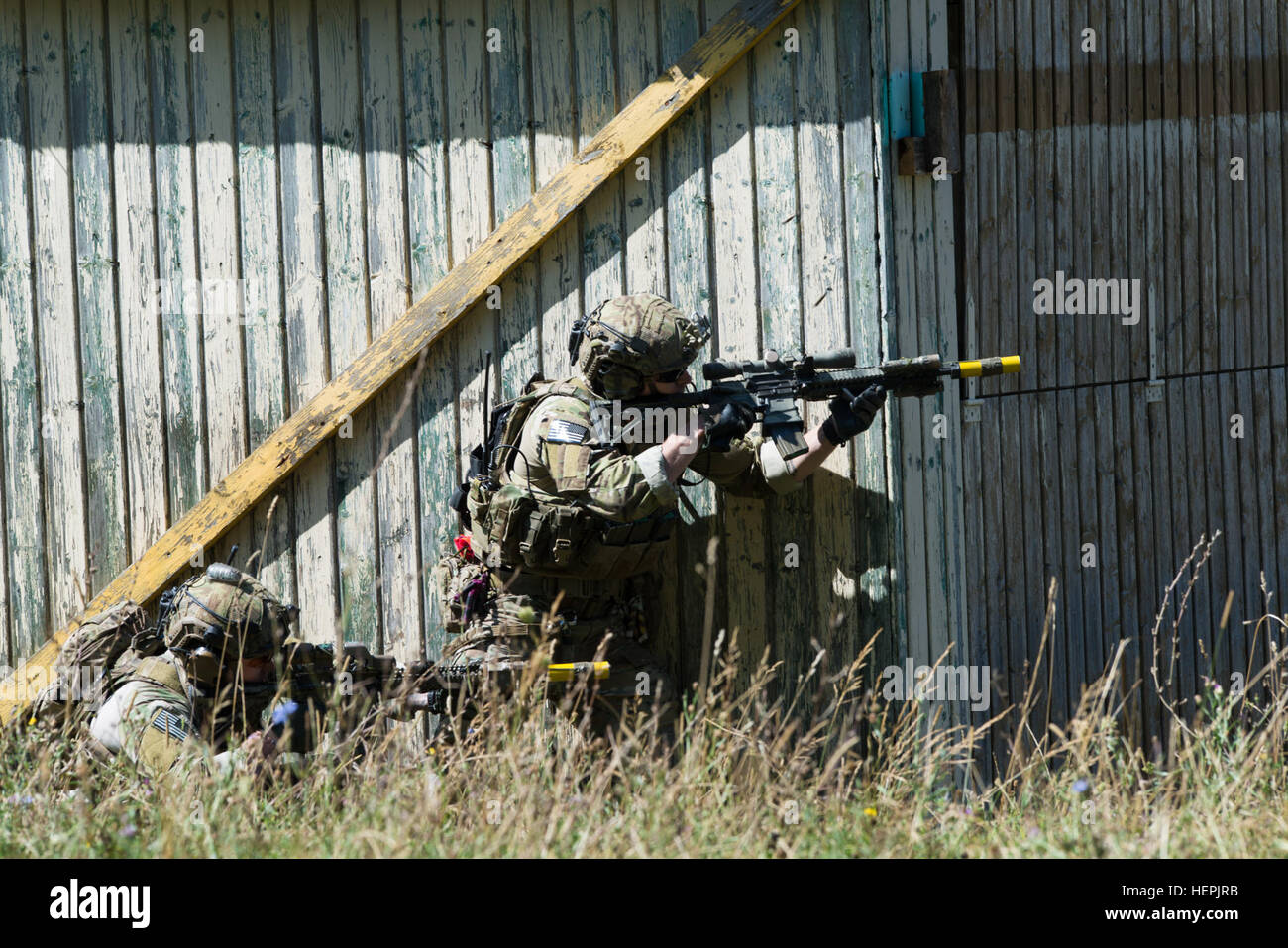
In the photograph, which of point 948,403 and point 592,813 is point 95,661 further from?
point 948,403

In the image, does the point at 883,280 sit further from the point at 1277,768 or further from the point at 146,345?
the point at 146,345

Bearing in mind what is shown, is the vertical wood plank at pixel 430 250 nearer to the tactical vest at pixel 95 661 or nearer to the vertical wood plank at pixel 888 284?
the tactical vest at pixel 95 661

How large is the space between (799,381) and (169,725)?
2.35 metres

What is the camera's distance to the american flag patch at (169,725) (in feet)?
12.7

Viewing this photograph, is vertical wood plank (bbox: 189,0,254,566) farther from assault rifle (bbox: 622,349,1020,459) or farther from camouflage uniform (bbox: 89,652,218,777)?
assault rifle (bbox: 622,349,1020,459)

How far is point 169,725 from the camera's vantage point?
12.8 feet

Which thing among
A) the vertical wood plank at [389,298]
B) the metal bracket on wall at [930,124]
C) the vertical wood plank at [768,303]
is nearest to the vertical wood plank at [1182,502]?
the metal bracket on wall at [930,124]

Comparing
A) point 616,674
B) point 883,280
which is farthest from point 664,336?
point 616,674

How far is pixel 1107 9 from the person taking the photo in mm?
5008

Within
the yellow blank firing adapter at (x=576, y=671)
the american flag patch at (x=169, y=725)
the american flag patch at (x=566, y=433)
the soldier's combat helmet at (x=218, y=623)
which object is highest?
the american flag patch at (x=566, y=433)

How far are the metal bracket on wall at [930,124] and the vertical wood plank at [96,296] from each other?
2964 millimetres

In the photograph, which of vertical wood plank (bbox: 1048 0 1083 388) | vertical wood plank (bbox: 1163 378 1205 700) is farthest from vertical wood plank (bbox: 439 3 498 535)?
vertical wood plank (bbox: 1163 378 1205 700)

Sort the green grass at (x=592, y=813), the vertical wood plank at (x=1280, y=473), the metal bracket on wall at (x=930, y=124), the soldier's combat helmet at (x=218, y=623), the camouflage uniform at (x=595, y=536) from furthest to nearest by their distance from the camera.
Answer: the vertical wood plank at (x=1280, y=473)
the metal bracket on wall at (x=930, y=124)
the camouflage uniform at (x=595, y=536)
the soldier's combat helmet at (x=218, y=623)
the green grass at (x=592, y=813)
